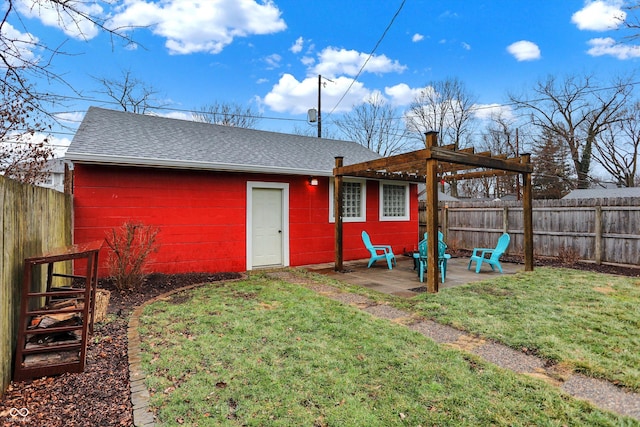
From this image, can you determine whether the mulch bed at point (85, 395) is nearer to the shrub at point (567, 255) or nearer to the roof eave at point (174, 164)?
the roof eave at point (174, 164)

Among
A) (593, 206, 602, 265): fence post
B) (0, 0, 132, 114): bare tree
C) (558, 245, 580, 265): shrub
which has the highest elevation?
(0, 0, 132, 114): bare tree

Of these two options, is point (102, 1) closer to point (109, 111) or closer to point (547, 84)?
point (109, 111)

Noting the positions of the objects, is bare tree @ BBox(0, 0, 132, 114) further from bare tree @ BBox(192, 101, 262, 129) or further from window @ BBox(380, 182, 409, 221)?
bare tree @ BBox(192, 101, 262, 129)

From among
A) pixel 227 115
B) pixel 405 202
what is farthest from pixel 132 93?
pixel 405 202

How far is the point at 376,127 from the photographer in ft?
76.0

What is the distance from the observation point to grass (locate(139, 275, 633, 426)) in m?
2.14

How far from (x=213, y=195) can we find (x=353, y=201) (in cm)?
381

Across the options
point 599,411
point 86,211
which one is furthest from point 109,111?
point 599,411

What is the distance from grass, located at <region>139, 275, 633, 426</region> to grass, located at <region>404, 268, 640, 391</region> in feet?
2.40

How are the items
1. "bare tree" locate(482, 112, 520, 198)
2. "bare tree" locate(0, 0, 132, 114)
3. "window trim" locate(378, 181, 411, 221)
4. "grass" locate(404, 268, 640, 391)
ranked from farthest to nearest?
"bare tree" locate(482, 112, 520, 198)
"window trim" locate(378, 181, 411, 221)
"grass" locate(404, 268, 640, 391)
"bare tree" locate(0, 0, 132, 114)

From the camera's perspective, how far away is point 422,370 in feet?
9.00

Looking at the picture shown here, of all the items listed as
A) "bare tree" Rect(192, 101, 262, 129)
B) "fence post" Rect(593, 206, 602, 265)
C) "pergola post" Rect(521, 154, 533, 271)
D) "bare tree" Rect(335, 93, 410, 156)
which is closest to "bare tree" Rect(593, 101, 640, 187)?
"bare tree" Rect(335, 93, 410, 156)

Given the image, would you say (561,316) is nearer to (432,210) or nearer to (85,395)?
(432,210)

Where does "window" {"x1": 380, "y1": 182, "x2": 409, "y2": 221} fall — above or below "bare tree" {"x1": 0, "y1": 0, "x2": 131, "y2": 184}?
below
